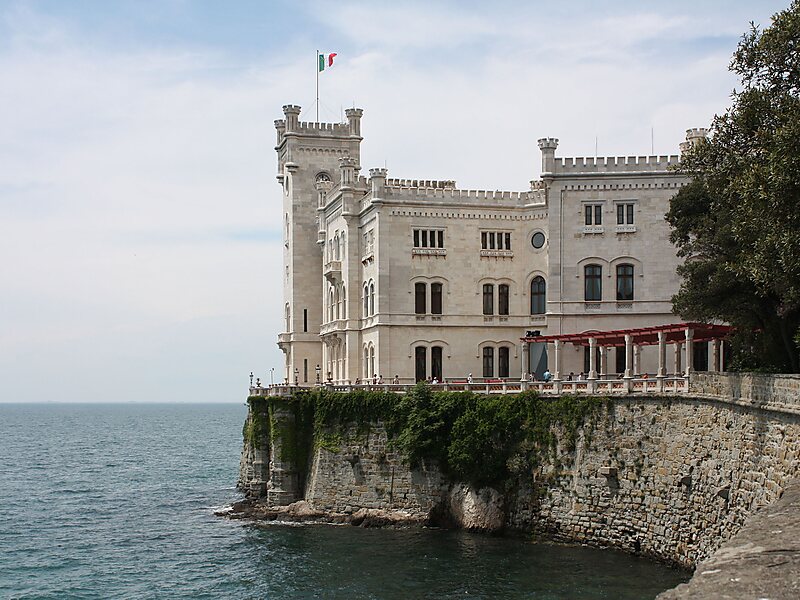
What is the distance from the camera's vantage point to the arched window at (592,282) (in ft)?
198

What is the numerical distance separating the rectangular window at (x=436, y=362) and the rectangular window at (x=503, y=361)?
3476 millimetres

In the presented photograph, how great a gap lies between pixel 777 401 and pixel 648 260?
90.8ft

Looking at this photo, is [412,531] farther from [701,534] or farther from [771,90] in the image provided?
[771,90]

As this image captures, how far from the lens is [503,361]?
64812 mm

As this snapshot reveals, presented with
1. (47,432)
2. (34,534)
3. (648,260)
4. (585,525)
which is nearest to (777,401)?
(585,525)

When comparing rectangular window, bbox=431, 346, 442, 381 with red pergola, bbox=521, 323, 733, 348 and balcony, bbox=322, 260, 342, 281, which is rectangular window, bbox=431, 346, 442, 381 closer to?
red pergola, bbox=521, 323, 733, 348

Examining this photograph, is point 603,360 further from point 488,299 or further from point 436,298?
point 436,298

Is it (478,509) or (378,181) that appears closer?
(478,509)

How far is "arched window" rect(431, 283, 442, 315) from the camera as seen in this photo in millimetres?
64188

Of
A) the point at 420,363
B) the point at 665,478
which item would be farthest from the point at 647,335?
the point at 420,363

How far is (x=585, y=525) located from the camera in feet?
149

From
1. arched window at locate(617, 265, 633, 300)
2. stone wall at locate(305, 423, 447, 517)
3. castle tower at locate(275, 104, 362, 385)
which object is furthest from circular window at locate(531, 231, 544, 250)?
castle tower at locate(275, 104, 362, 385)

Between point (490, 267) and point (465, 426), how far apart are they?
54.0ft

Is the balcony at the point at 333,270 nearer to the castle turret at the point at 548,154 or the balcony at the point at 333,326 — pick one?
the balcony at the point at 333,326
